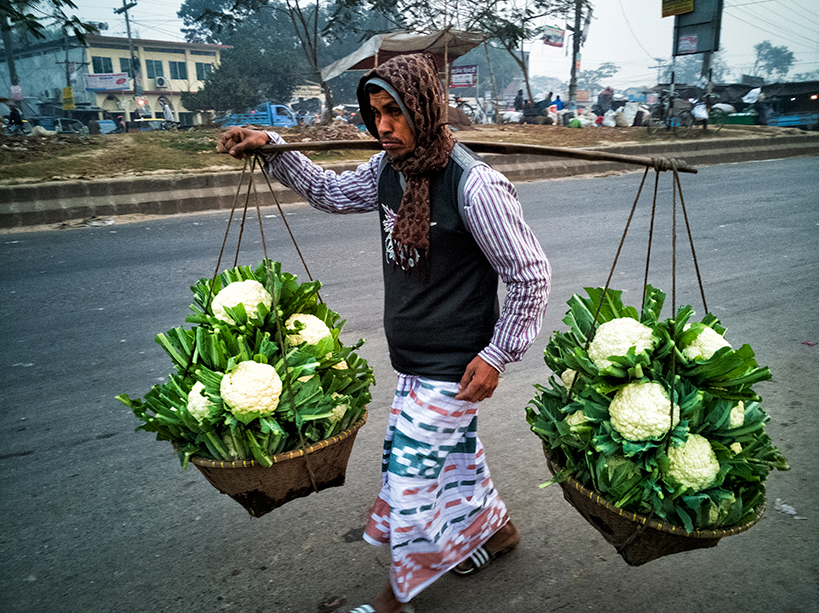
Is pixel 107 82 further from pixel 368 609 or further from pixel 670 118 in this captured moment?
pixel 368 609

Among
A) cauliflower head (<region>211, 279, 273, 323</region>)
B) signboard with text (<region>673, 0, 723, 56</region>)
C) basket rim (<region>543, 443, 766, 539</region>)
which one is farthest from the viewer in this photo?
signboard with text (<region>673, 0, 723, 56</region>)

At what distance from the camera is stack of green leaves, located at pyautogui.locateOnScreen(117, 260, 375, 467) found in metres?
1.74

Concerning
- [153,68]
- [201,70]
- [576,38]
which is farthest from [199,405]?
[201,70]

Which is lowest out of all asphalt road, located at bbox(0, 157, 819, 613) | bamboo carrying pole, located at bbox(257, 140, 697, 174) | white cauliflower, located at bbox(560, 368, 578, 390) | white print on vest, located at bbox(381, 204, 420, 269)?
asphalt road, located at bbox(0, 157, 819, 613)

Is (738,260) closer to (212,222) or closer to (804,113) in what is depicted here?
(212,222)

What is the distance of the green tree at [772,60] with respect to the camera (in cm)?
8731

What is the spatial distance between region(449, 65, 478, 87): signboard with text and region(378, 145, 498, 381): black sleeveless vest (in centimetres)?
1961

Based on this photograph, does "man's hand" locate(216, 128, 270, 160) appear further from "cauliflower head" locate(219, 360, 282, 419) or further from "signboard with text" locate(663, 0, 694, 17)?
"signboard with text" locate(663, 0, 694, 17)

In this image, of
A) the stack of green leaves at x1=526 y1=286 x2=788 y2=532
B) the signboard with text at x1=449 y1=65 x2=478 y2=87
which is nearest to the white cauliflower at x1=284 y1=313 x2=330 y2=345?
the stack of green leaves at x1=526 y1=286 x2=788 y2=532

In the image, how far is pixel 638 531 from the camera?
1.55 metres

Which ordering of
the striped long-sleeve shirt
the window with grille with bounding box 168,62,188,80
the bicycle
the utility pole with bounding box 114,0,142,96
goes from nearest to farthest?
the striped long-sleeve shirt, the bicycle, the utility pole with bounding box 114,0,142,96, the window with grille with bounding box 168,62,188,80

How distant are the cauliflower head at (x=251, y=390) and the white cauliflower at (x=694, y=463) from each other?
110cm

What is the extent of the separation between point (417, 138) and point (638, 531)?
3.88ft

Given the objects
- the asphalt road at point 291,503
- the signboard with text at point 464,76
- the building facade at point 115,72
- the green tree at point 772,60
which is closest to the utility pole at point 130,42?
the building facade at point 115,72
